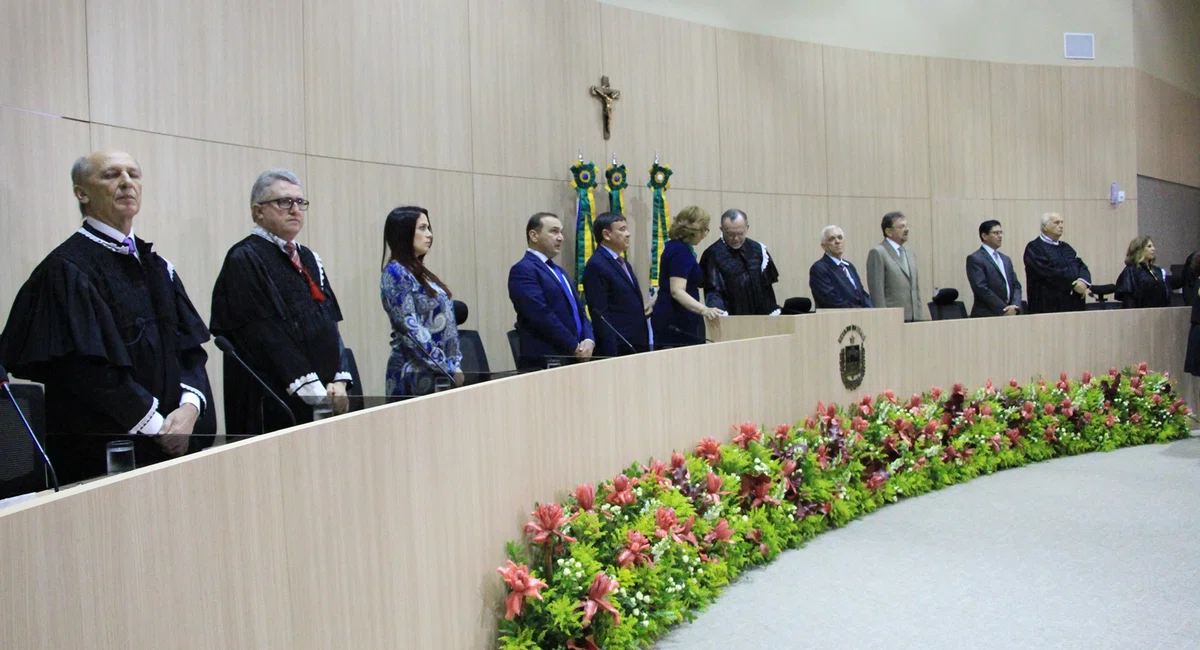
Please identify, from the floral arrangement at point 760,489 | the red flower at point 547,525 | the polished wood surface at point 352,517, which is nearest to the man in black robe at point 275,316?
the polished wood surface at point 352,517

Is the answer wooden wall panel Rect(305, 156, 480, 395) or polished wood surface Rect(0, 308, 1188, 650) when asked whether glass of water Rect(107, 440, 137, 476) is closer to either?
polished wood surface Rect(0, 308, 1188, 650)

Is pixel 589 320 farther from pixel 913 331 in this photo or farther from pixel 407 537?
pixel 407 537

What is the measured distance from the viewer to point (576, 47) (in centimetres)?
646

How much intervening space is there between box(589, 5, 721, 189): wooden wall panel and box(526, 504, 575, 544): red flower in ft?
13.7

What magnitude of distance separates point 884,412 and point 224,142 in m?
3.08

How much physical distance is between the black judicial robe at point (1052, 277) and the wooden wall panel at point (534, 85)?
2.96 m

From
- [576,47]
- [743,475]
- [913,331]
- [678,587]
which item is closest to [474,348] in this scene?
[743,475]

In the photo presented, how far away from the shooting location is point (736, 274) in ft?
16.8

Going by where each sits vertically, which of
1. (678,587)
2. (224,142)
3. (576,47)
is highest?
(576,47)

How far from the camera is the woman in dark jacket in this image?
7195 mm

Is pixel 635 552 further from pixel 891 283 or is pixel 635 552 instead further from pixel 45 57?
pixel 891 283

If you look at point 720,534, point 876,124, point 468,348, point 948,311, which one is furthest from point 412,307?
point 876,124

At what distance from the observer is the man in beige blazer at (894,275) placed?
6.63 meters

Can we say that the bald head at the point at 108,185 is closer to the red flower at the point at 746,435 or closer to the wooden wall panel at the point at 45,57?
the wooden wall panel at the point at 45,57
